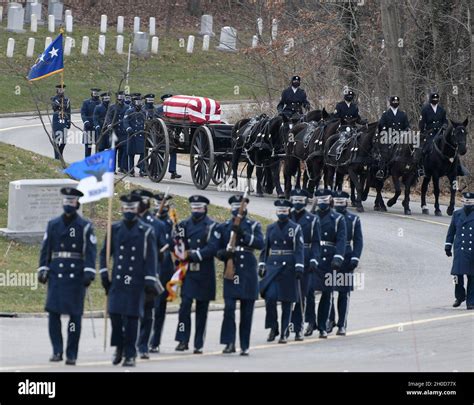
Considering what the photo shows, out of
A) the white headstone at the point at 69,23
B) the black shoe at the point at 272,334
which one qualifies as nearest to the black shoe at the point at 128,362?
the black shoe at the point at 272,334

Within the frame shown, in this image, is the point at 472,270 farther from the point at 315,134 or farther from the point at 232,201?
the point at 315,134

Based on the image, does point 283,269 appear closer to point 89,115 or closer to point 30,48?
point 89,115

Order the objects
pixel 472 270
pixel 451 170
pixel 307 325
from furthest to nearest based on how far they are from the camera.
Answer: pixel 451 170 → pixel 472 270 → pixel 307 325

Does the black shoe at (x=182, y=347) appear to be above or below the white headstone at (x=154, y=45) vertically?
below

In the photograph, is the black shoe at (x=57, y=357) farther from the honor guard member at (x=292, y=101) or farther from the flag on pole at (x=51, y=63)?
the honor guard member at (x=292, y=101)

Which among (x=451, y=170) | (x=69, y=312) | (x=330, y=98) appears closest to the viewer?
(x=69, y=312)

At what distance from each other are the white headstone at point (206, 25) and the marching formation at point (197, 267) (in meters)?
40.6

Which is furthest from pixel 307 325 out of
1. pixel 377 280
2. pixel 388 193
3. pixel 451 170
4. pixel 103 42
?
pixel 103 42

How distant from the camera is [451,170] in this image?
30.0 m

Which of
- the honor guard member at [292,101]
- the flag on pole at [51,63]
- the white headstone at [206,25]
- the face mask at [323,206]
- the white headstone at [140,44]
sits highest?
the white headstone at [206,25]

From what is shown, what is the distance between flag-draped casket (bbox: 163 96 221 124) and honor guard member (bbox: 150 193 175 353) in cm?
1501

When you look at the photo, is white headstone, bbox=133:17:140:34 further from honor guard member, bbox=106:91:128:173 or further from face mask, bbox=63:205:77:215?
face mask, bbox=63:205:77:215

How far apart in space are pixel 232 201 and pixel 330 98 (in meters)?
24.0

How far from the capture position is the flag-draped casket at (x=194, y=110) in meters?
32.3
